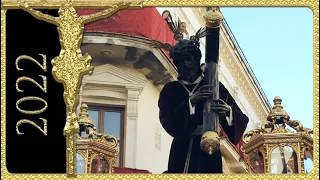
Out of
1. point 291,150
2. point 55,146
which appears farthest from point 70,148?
point 291,150

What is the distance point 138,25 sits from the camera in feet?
128

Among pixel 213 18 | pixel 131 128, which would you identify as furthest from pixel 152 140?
pixel 213 18

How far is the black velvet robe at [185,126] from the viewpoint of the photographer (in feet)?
122

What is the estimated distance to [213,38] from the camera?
37344 millimetres

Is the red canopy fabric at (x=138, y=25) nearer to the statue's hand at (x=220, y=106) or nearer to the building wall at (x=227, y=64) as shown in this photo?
the building wall at (x=227, y=64)

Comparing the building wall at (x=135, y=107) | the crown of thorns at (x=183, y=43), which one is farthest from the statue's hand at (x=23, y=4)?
the crown of thorns at (x=183, y=43)

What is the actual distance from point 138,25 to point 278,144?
2.88m

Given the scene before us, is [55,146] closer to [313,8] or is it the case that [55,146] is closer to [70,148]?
[70,148]

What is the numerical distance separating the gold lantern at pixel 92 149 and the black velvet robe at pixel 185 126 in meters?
0.76

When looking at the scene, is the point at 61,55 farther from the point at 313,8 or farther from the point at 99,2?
the point at 313,8

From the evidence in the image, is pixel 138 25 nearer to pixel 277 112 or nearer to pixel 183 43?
pixel 183 43

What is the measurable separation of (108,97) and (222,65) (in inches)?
75.7

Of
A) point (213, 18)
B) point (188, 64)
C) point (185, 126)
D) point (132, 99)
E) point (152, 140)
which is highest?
point (213, 18)

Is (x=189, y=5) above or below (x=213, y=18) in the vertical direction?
above
